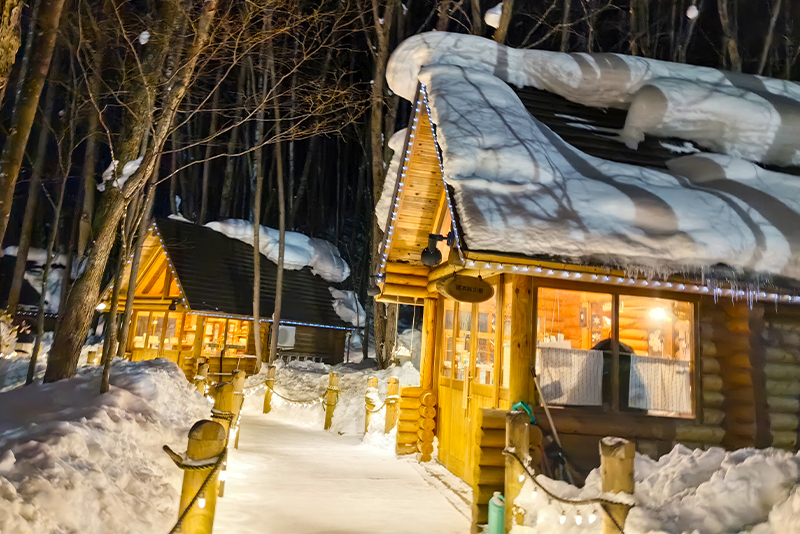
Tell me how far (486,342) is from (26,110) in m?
6.87

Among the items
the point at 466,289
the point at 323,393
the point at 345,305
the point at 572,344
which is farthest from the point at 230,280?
the point at 572,344

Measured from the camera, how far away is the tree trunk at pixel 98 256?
7.79 m

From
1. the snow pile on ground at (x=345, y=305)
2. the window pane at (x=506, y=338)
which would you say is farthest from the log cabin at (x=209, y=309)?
the window pane at (x=506, y=338)

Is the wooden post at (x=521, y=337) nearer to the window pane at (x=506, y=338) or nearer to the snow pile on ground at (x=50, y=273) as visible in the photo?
the window pane at (x=506, y=338)

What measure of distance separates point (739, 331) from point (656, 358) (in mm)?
1196

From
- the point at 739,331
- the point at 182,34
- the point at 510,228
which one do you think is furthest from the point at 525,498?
the point at 182,34

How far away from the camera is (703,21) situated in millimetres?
21688

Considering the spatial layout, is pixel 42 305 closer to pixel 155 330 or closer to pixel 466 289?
pixel 466 289

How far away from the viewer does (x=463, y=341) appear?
30.2 ft

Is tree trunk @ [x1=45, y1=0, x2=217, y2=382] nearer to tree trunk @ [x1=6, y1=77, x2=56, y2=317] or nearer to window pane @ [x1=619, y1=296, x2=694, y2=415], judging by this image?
window pane @ [x1=619, y1=296, x2=694, y2=415]

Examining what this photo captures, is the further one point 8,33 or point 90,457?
point 90,457

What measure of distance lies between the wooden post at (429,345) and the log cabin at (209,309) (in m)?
11.9

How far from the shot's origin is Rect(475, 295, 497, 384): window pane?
804cm

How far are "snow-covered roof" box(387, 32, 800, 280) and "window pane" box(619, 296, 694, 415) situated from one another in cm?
106
